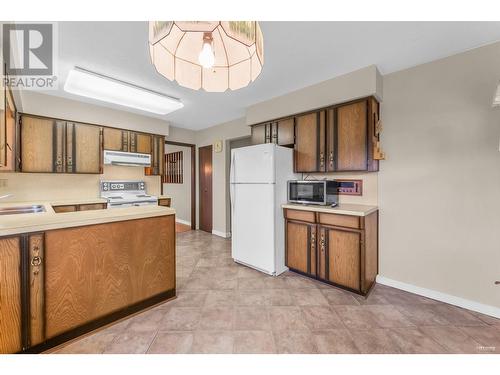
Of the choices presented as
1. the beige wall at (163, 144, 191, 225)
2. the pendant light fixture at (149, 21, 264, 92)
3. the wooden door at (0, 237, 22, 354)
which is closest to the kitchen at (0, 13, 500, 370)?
the wooden door at (0, 237, 22, 354)

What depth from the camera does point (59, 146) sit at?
3141 mm

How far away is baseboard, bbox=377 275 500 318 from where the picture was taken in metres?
1.88

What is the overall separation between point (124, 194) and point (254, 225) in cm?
266

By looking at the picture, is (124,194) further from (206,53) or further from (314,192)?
(206,53)

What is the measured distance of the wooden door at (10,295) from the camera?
4.08 ft

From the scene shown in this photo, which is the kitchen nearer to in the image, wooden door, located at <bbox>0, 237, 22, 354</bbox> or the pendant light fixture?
wooden door, located at <bbox>0, 237, 22, 354</bbox>

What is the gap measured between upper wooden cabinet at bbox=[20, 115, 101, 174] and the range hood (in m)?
0.15

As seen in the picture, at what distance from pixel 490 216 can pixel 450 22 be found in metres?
1.73

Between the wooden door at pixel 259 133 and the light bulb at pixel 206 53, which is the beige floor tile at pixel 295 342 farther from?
the wooden door at pixel 259 133

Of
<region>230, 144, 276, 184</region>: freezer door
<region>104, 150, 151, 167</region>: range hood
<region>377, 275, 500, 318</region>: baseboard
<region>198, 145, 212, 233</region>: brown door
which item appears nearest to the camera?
<region>377, 275, 500, 318</region>: baseboard

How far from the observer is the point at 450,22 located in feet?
5.43

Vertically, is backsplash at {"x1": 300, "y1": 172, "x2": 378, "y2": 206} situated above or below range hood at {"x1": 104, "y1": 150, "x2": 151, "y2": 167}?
below

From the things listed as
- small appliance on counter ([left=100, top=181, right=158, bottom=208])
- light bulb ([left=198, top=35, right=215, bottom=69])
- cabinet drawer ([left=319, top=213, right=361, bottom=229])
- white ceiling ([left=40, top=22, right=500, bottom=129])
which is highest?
white ceiling ([left=40, top=22, right=500, bottom=129])

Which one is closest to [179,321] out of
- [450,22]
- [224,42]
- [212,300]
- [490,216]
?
[212,300]
